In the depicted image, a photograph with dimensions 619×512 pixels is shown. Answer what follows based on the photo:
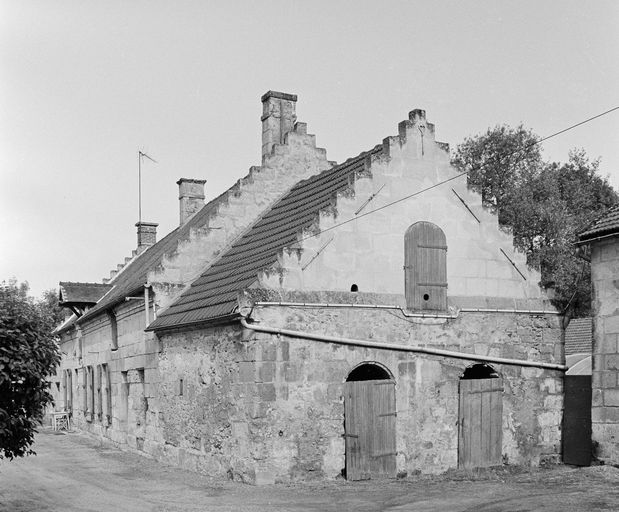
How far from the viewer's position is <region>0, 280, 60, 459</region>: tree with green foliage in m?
12.2

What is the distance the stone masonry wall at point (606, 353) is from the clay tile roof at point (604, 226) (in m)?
0.27

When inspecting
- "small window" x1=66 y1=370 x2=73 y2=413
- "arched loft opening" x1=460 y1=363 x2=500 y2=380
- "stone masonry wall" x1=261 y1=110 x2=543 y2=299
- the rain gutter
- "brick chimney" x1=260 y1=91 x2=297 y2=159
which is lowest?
"small window" x1=66 y1=370 x2=73 y2=413

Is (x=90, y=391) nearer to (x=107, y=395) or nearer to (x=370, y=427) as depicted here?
(x=107, y=395)

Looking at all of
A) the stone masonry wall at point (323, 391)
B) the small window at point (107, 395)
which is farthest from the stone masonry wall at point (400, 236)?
the small window at point (107, 395)

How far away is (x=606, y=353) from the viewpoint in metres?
16.4

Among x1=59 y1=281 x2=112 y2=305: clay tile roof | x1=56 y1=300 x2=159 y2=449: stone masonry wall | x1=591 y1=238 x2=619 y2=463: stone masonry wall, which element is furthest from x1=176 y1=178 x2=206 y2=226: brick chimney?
x1=591 y1=238 x2=619 y2=463: stone masonry wall

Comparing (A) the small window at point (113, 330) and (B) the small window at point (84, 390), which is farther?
(B) the small window at point (84, 390)

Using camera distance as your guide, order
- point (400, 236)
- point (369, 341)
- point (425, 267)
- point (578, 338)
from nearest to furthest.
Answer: point (369, 341) → point (400, 236) → point (425, 267) → point (578, 338)

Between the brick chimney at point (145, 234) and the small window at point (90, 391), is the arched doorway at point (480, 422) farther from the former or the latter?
the brick chimney at point (145, 234)

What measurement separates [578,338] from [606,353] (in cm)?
1528

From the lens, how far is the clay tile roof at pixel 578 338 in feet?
99.6

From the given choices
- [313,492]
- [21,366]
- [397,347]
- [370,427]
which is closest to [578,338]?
[397,347]

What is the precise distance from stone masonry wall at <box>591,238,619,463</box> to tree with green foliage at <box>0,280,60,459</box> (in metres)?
10.6

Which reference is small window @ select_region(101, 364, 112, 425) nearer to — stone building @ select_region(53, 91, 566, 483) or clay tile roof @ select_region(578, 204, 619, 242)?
stone building @ select_region(53, 91, 566, 483)
